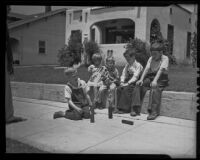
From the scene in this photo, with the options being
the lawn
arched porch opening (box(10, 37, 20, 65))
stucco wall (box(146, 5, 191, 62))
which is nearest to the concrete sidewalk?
arched porch opening (box(10, 37, 20, 65))

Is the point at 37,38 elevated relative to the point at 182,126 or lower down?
elevated

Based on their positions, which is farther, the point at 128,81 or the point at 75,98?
the point at 128,81

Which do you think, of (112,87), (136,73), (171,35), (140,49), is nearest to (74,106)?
(112,87)

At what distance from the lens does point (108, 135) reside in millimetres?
3908

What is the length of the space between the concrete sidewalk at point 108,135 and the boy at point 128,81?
0.68 feet

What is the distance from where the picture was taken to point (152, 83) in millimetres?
4676

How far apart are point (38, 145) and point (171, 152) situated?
1.65 metres

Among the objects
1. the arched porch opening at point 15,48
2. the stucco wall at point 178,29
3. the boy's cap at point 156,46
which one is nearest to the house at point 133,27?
the stucco wall at point 178,29

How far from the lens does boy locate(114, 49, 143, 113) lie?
503cm

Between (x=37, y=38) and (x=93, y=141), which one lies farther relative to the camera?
(x=37, y=38)

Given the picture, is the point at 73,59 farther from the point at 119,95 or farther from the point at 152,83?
the point at 152,83

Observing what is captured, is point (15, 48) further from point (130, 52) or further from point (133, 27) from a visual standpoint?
point (133, 27)

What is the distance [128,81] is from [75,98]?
1051mm
